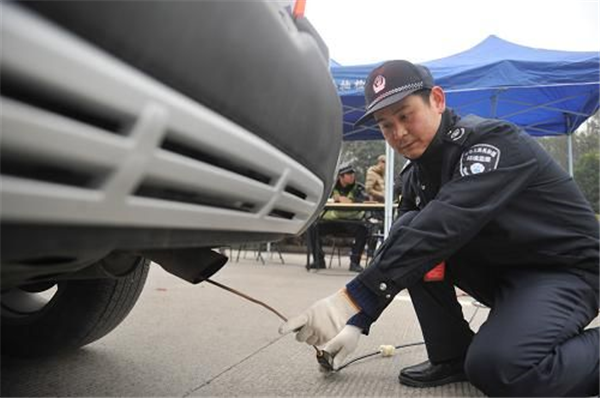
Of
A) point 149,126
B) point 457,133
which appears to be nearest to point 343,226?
point 457,133

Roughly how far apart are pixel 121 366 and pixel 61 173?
101 centimetres

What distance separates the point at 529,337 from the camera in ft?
3.73

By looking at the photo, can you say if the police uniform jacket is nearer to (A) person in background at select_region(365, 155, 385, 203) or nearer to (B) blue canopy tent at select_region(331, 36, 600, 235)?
(B) blue canopy tent at select_region(331, 36, 600, 235)

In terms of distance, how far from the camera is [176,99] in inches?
21.0

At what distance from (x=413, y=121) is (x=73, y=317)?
1.06 meters

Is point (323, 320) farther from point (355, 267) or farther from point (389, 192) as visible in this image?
point (355, 267)

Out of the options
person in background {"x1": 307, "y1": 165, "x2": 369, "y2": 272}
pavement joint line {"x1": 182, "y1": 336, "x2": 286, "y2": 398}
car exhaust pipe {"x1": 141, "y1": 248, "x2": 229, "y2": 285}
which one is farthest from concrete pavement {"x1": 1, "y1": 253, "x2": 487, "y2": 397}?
person in background {"x1": 307, "y1": 165, "x2": 369, "y2": 272}

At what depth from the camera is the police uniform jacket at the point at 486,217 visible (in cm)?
114

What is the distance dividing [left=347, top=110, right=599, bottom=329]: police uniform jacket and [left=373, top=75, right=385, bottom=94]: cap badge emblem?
20 centimetres

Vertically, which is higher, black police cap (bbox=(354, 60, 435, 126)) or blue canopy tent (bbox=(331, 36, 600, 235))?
blue canopy tent (bbox=(331, 36, 600, 235))

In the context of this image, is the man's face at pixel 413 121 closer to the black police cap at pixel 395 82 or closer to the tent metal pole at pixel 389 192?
the black police cap at pixel 395 82

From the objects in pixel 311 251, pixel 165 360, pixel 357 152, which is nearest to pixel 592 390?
pixel 165 360

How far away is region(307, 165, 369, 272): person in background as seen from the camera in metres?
4.84

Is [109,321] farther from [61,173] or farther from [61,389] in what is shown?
[61,173]
